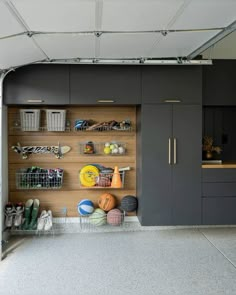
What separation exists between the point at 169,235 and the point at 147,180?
30.8 inches

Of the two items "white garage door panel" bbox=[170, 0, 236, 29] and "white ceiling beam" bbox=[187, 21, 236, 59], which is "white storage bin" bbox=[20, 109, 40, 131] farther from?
"white garage door panel" bbox=[170, 0, 236, 29]

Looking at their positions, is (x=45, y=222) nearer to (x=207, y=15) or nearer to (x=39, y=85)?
(x=39, y=85)

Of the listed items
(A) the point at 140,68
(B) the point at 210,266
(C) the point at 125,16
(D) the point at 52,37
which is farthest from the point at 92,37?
(B) the point at 210,266

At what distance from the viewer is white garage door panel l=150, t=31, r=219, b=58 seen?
3.02 m

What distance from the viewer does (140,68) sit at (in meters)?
4.24

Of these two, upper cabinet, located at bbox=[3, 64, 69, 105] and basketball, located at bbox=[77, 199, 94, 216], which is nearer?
upper cabinet, located at bbox=[3, 64, 69, 105]

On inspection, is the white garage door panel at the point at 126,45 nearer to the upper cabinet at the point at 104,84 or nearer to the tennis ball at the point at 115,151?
the upper cabinet at the point at 104,84

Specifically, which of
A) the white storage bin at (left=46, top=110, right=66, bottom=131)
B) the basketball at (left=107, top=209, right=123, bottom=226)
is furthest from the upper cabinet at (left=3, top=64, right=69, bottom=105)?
the basketball at (left=107, top=209, right=123, bottom=226)

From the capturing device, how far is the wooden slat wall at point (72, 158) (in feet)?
14.9

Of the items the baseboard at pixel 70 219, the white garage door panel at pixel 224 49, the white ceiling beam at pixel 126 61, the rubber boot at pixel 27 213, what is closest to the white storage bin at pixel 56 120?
the white ceiling beam at pixel 126 61

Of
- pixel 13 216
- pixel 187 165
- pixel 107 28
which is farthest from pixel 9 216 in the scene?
pixel 107 28

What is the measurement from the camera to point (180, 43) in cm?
330

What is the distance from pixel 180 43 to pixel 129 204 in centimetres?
226

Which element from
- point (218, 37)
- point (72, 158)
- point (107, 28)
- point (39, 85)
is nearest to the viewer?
point (107, 28)
